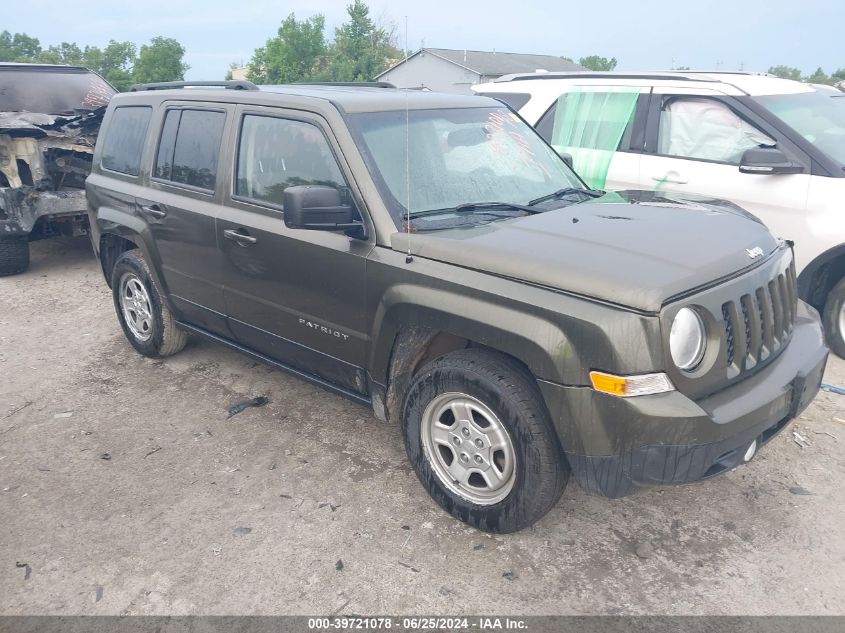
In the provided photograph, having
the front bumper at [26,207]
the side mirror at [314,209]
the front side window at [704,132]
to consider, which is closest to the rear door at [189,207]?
the side mirror at [314,209]

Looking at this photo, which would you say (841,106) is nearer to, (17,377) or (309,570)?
(309,570)

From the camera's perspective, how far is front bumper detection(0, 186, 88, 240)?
7.15m

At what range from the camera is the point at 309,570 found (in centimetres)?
296

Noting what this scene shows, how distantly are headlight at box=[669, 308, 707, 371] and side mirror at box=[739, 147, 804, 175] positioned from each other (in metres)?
2.81

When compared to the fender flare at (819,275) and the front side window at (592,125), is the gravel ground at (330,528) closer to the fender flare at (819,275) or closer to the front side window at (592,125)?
the fender flare at (819,275)

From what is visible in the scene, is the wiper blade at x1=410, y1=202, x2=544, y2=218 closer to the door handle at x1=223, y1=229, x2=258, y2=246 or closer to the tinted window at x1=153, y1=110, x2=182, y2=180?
the door handle at x1=223, y1=229, x2=258, y2=246

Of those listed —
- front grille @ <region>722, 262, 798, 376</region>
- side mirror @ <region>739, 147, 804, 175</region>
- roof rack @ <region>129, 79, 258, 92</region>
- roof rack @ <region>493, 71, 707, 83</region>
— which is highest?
roof rack @ <region>493, 71, 707, 83</region>

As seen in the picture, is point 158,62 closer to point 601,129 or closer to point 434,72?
point 434,72

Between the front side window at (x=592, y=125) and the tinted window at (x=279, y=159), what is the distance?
10.1 ft

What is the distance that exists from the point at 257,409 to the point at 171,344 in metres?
1.06

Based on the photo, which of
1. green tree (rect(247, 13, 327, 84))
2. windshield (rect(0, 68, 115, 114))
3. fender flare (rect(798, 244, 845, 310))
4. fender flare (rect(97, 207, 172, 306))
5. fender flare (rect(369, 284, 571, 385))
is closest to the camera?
fender flare (rect(369, 284, 571, 385))

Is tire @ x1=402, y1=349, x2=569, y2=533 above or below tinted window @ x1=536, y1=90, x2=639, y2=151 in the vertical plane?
below

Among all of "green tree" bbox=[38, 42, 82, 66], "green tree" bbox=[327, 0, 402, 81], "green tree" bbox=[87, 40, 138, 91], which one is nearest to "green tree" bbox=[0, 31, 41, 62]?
"green tree" bbox=[38, 42, 82, 66]

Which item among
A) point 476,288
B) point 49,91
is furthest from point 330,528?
point 49,91
